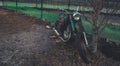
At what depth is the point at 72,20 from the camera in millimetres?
6375

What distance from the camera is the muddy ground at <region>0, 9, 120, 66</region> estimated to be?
5215 millimetres

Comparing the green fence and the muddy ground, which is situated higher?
the green fence

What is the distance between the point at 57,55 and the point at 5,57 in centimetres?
154

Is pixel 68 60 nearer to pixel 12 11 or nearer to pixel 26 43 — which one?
pixel 26 43

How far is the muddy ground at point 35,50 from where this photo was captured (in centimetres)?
521

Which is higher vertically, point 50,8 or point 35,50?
point 50,8

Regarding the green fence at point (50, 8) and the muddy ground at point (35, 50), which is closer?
the muddy ground at point (35, 50)

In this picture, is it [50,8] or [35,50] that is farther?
[50,8]

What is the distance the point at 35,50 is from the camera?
6.11 meters

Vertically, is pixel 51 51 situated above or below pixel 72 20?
below

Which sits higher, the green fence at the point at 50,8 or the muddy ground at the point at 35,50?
the green fence at the point at 50,8

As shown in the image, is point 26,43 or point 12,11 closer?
point 26,43

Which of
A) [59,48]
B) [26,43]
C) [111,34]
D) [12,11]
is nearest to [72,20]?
[59,48]

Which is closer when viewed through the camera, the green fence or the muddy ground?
the muddy ground
